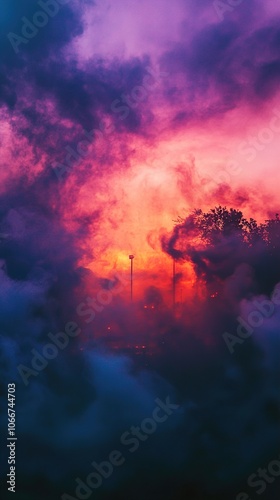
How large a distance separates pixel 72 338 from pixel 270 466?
11.1 meters

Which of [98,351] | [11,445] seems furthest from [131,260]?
[11,445]

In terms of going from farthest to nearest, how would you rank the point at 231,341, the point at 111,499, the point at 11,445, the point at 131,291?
1. the point at 131,291
2. the point at 231,341
3. the point at 111,499
4. the point at 11,445

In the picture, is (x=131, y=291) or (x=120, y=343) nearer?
Result: (x=120, y=343)

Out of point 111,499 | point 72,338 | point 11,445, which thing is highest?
point 72,338

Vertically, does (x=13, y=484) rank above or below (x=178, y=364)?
below

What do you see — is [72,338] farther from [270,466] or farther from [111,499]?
[270,466]

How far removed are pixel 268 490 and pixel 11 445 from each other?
39.0 feet

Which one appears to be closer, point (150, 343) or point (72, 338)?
point (72, 338)

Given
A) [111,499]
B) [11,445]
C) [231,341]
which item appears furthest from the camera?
[231,341]

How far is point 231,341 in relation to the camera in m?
29.9

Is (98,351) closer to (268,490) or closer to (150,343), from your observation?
(150,343)

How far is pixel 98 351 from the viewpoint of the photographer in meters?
29.5

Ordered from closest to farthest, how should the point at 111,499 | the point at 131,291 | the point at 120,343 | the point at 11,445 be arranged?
1. the point at 11,445
2. the point at 111,499
3. the point at 120,343
4. the point at 131,291

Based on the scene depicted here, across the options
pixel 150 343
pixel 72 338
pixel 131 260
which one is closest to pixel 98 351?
pixel 72 338
